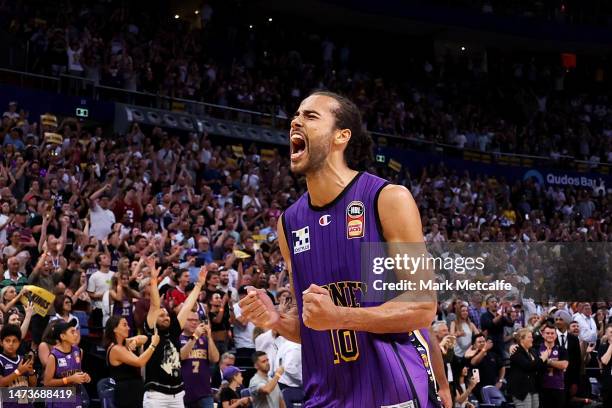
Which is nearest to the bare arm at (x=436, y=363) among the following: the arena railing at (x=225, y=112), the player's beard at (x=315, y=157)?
the player's beard at (x=315, y=157)

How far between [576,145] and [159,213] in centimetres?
2155

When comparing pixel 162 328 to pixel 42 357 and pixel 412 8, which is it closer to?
pixel 42 357

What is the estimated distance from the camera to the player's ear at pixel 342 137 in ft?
15.1

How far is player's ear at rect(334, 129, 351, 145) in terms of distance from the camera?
4617 mm

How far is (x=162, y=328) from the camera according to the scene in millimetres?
11242

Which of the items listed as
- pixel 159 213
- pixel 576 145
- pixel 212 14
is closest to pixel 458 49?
pixel 576 145

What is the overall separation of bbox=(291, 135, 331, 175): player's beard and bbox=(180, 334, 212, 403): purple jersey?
7615 millimetres

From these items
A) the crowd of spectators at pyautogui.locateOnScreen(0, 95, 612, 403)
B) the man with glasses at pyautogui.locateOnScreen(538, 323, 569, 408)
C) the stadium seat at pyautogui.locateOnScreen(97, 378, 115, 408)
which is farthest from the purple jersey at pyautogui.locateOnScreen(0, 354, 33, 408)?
the man with glasses at pyautogui.locateOnScreen(538, 323, 569, 408)

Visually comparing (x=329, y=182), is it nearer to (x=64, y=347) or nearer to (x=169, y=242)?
(x=64, y=347)

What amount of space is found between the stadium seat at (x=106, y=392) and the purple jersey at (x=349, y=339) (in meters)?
7.12

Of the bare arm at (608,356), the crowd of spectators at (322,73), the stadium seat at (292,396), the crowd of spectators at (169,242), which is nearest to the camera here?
the crowd of spectators at (169,242)

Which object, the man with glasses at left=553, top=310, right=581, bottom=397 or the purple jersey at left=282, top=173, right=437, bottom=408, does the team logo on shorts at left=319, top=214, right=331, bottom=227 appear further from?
the man with glasses at left=553, top=310, right=581, bottom=397

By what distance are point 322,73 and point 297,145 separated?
2712cm

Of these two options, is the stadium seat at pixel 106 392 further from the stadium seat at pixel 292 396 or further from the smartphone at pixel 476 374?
the smartphone at pixel 476 374
